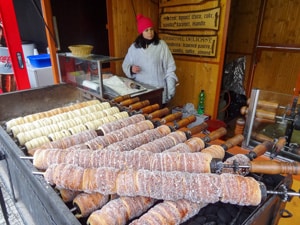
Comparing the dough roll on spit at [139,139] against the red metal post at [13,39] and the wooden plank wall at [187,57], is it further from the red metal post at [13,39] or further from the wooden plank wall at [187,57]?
the wooden plank wall at [187,57]

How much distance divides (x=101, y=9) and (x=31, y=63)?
1442mm

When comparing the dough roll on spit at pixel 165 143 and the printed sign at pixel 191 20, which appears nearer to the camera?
the dough roll on spit at pixel 165 143

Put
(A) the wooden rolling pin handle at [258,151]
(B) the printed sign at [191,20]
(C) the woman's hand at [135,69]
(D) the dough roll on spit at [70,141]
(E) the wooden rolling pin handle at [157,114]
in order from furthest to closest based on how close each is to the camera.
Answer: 1. (B) the printed sign at [191,20]
2. (C) the woman's hand at [135,69]
3. (E) the wooden rolling pin handle at [157,114]
4. (D) the dough roll on spit at [70,141]
5. (A) the wooden rolling pin handle at [258,151]

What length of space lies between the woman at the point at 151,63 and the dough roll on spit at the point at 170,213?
2073 mm

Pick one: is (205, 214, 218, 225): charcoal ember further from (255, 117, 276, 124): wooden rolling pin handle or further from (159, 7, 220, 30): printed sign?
(159, 7, 220, 30): printed sign

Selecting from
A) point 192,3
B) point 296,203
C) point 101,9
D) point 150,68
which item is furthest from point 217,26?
point 296,203

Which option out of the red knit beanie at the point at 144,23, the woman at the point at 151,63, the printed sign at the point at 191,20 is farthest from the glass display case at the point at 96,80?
the printed sign at the point at 191,20

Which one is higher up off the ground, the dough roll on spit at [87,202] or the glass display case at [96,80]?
the glass display case at [96,80]

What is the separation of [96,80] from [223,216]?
5.71 ft

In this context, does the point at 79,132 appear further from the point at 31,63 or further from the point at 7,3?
the point at 31,63

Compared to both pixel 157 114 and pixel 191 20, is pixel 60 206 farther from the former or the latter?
pixel 191 20

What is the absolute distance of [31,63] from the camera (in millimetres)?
3439

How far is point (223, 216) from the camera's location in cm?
82

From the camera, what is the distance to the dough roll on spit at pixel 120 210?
0.71 metres
